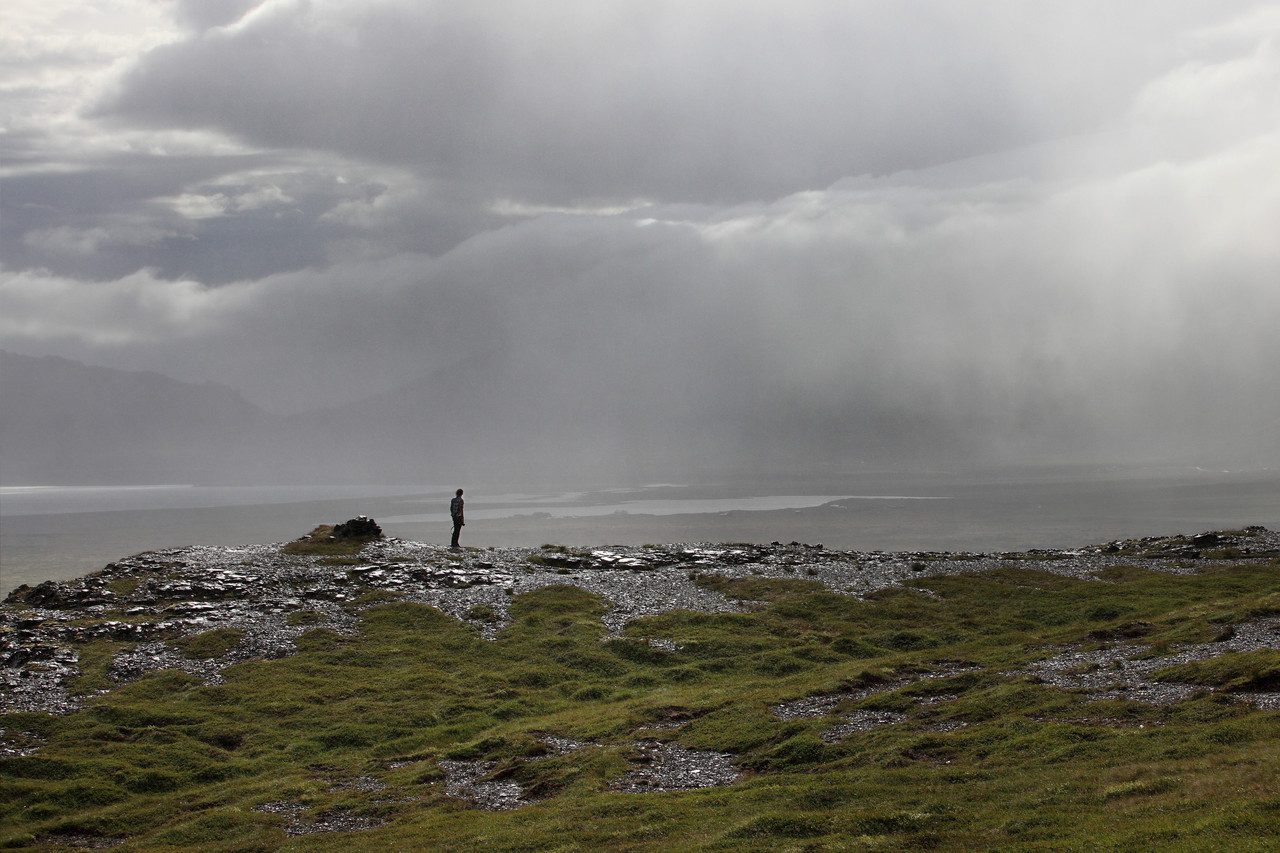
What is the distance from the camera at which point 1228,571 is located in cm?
6688

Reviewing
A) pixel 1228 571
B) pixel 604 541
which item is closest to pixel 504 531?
pixel 604 541

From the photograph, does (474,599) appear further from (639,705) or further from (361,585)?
(639,705)

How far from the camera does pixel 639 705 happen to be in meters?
40.7

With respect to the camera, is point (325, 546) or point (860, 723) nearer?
point (860, 723)

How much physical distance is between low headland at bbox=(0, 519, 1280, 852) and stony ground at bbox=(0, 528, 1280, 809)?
0.95 feet

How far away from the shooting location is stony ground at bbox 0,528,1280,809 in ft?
108

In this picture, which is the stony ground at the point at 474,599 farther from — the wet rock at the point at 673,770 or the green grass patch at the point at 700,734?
the green grass patch at the point at 700,734

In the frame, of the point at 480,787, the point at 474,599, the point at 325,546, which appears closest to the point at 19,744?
the point at 480,787

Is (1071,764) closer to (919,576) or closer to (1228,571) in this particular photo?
(919,576)

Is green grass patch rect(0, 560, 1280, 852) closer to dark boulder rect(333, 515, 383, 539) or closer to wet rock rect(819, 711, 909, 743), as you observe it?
wet rock rect(819, 711, 909, 743)

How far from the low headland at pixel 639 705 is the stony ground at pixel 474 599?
0.95ft

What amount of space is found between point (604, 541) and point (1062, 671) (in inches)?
5144

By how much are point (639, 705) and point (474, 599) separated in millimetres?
26706

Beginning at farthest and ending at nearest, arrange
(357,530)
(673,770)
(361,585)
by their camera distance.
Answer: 1. (357,530)
2. (361,585)
3. (673,770)
